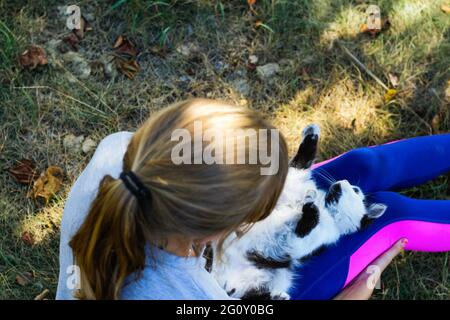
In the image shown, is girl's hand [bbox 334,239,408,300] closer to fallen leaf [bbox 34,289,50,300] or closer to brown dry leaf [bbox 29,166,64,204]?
fallen leaf [bbox 34,289,50,300]

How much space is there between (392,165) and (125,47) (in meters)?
1.47

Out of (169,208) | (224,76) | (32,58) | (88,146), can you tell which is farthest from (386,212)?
(32,58)

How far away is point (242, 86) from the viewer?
8.82 ft

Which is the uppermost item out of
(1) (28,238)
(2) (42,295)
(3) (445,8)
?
(3) (445,8)

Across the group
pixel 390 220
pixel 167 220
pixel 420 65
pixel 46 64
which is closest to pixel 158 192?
pixel 167 220

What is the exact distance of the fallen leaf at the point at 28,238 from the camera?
2469 mm

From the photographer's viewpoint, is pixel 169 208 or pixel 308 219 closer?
pixel 169 208

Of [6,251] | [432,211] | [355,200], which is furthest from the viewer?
[6,251]

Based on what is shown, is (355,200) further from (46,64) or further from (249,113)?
(46,64)

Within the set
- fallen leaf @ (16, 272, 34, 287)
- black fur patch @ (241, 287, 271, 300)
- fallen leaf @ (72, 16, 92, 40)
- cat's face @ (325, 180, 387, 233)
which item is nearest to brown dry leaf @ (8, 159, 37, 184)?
fallen leaf @ (16, 272, 34, 287)

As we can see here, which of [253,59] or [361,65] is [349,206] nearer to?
[361,65]

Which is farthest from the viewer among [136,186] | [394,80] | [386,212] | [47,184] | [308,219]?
[394,80]

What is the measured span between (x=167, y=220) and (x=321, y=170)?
1.13m

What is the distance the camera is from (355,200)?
6.81 feet
